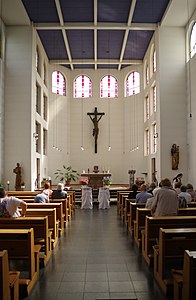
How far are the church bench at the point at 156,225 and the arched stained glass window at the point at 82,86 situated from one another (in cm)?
1881

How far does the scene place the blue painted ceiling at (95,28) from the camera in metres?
15.2

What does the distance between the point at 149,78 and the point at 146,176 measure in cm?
597

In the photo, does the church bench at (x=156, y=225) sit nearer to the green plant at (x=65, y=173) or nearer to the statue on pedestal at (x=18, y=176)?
the statue on pedestal at (x=18, y=176)

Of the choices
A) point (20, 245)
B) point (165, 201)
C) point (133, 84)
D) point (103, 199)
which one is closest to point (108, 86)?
point (133, 84)

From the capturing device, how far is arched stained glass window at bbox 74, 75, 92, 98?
78.4 feet

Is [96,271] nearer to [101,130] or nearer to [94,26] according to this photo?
[94,26]

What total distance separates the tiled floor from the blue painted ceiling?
10.8m

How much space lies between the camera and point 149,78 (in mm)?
20062

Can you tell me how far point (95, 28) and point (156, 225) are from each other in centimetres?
1354

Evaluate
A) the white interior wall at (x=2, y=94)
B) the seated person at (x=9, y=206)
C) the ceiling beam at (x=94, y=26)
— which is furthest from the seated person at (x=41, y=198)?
the ceiling beam at (x=94, y=26)

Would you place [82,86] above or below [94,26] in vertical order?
below

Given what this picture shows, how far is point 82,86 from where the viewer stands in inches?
944

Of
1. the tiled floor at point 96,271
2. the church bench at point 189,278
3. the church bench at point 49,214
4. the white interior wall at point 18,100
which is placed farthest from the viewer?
the white interior wall at point 18,100

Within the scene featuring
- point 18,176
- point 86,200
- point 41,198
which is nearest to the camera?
point 41,198
